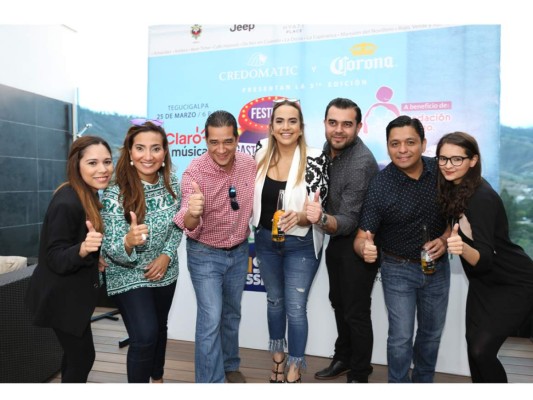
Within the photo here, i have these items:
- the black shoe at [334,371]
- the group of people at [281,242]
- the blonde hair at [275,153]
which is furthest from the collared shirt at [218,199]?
the black shoe at [334,371]

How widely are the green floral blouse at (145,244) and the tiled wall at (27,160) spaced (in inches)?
139

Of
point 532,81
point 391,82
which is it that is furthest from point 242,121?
point 532,81

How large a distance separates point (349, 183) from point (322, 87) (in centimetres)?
113

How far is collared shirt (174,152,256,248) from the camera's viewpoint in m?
2.22

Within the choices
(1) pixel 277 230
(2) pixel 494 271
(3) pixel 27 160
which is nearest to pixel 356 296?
(1) pixel 277 230

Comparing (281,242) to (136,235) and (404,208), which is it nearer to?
(404,208)

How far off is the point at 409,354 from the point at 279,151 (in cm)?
130

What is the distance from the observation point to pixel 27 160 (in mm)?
5043

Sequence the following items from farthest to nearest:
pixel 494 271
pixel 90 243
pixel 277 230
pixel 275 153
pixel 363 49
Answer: pixel 363 49 → pixel 275 153 → pixel 277 230 → pixel 494 271 → pixel 90 243

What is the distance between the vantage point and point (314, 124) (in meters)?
3.21

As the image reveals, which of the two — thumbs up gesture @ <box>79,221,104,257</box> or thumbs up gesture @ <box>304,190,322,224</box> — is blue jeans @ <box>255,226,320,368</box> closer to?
thumbs up gesture @ <box>304,190,322,224</box>

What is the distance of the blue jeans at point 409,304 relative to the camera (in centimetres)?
215

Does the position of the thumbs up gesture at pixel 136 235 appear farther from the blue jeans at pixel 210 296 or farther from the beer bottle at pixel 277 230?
the beer bottle at pixel 277 230

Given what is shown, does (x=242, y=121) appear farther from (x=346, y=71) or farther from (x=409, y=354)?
(x=409, y=354)
